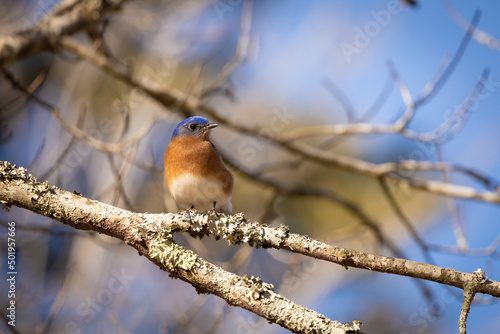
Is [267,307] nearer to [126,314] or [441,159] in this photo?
[441,159]

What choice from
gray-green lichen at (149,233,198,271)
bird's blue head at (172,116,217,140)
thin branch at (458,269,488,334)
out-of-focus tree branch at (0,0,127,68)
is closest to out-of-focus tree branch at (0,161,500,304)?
gray-green lichen at (149,233,198,271)

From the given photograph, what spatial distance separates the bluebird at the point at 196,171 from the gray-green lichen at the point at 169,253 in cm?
138

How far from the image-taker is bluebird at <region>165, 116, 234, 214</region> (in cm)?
398

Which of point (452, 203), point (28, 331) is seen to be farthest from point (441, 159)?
point (28, 331)

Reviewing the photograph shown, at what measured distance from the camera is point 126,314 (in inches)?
301

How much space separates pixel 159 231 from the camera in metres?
2.63

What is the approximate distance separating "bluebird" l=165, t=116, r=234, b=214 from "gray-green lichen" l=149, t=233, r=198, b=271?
4.51 feet

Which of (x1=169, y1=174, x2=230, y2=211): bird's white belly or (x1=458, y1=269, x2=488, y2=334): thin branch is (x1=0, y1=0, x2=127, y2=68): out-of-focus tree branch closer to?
(x1=169, y1=174, x2=230, y2=211): bird's white belly

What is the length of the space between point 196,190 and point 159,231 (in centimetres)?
136

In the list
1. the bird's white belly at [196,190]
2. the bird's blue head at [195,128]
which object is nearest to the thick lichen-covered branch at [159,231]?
the bird's white belly at [196,190]

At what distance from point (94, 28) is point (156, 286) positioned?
4.78m

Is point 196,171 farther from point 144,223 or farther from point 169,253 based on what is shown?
point 169,253

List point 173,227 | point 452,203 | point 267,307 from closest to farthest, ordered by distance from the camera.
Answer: point 267,307, point 173,227, point 452,203

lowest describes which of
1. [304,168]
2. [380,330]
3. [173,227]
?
[173,227]
